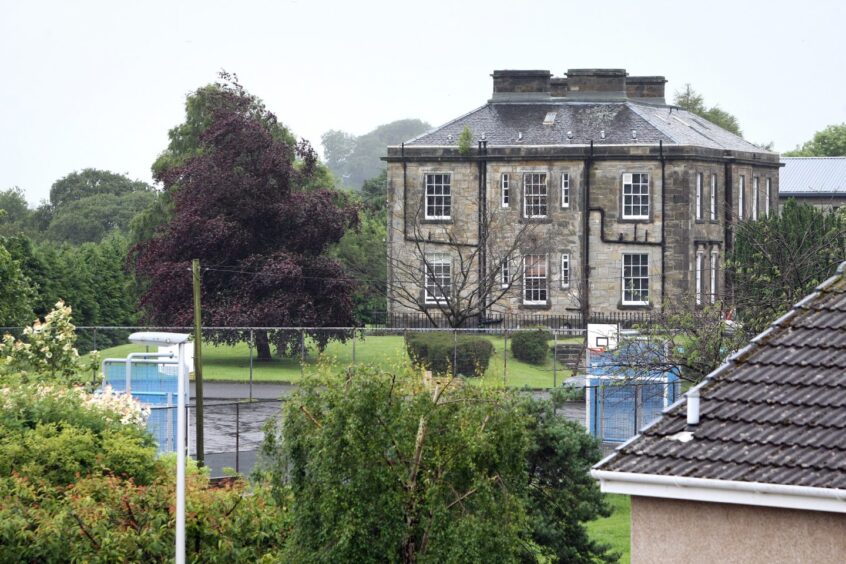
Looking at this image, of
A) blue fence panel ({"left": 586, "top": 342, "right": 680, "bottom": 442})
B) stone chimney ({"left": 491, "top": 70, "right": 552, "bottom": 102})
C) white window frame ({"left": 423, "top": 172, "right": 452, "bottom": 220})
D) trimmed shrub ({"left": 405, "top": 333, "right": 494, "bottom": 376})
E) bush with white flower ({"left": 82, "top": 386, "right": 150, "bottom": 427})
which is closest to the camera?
bush with white flower ({"left": 82, "top": 386, "right": 150, "bottom": 427})

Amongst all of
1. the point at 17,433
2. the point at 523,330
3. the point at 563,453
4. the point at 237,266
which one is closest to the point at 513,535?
the point at 563,453

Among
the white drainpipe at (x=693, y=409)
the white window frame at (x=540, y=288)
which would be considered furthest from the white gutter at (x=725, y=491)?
the white window frame at (x=540, y=288)

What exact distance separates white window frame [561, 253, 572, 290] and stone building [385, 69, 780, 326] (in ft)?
0.14

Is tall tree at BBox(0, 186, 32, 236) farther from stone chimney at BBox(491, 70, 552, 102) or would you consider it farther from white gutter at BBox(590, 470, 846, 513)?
white gutter at BBox(590, 470, 846, 513)

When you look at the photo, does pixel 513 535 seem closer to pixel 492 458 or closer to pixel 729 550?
pixel 492 458

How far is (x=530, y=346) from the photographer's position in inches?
2144

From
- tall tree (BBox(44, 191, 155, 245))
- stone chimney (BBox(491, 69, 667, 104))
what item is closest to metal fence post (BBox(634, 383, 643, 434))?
stone chimney (BBox(491, 69, 667, 104))

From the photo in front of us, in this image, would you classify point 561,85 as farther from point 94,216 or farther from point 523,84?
point 94,216

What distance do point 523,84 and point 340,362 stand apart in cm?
2235

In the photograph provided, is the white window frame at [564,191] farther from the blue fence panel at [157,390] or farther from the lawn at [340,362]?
the blue fence panel at [157,390]

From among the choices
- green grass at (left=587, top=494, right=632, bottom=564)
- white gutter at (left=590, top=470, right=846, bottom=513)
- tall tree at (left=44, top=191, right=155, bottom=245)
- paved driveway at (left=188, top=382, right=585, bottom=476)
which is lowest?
green grass at (left=587, top=494, right=632, bottom=564)

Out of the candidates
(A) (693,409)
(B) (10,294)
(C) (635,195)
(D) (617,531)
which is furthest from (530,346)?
(A) (693,409)

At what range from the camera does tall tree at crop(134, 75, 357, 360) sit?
59.9 metres

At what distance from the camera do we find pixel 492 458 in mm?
18844
